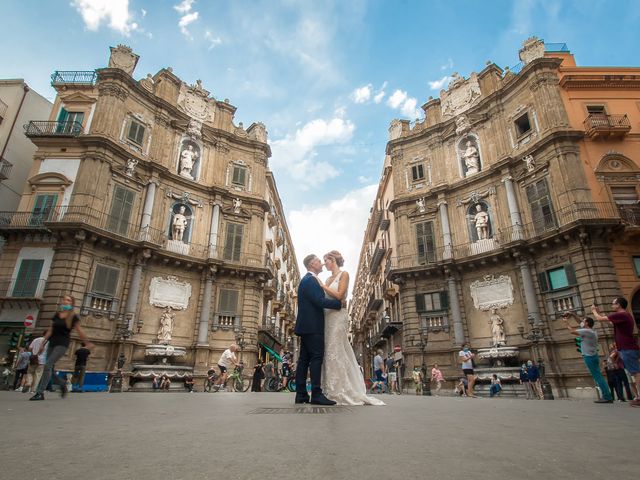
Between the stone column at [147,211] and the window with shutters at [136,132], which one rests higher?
the window with shutters at [136,132]

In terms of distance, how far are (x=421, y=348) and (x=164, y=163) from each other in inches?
755

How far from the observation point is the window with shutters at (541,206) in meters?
19.4

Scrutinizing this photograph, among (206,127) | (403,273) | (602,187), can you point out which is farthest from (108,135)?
(602,187)

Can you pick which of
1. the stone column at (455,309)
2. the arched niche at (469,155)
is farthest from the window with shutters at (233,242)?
the arched niche at (469,155)

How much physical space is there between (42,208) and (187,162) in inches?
328

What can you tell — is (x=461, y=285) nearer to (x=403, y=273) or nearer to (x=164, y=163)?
(x=403, y=273)

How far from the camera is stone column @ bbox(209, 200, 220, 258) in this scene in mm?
23109

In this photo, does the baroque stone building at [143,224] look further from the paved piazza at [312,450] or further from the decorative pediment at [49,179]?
the paved piazza at [312,450]

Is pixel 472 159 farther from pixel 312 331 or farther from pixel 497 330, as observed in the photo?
pixel 312 331

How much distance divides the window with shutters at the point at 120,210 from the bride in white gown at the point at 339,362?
18.0 m

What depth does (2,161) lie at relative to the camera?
21.7 m

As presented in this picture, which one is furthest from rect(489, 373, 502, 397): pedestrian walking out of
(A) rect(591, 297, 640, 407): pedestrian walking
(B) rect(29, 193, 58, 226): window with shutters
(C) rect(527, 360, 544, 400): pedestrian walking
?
(B) rect(29, 193, 58, 226): window with shutters

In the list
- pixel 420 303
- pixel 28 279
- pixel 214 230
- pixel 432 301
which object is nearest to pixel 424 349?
pixel 420 303

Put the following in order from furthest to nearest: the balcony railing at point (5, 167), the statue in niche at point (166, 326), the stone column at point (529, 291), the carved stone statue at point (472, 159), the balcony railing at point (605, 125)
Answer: the carved stone statue at point (472, 159) → the balcony railing at point (5, 167) → the statue in niche at point (166, 326) → the balcony railing at point (605, 125) → the stone column at point (529, 291)
